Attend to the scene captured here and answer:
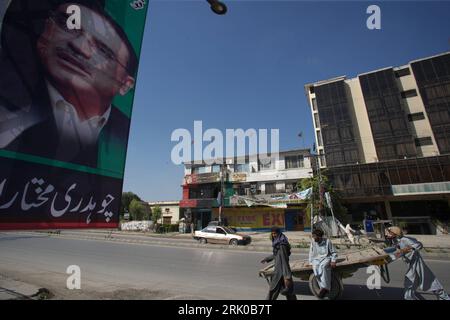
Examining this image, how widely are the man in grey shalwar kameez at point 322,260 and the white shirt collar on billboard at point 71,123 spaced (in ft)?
16.2

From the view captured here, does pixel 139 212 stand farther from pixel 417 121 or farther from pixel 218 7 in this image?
pixel 218 7

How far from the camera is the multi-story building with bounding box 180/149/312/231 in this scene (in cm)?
3209

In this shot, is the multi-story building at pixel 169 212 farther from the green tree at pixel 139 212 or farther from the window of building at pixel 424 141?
the window of building at pixel 424 141

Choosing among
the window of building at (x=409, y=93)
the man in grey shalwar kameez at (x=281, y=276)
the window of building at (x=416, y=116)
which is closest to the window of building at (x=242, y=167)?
the window of building at (x=416, y=116)

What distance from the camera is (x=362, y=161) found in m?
32.3

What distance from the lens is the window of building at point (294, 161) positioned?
33.5 m

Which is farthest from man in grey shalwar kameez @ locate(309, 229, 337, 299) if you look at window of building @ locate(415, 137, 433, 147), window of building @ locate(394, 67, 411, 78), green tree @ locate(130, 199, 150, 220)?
green tree @ locate(130, 199, 150, 220)

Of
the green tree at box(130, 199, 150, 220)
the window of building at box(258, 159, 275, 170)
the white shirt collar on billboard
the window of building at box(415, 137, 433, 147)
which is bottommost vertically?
the white shirt collar on billboard

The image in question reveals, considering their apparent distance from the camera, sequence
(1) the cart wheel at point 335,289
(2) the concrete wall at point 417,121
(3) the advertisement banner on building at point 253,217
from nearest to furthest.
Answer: (1) the cart wheel at point 335,289 < (2) the concrete wall at point 417,121 < (3) the advertisement banner on building at point 253,217

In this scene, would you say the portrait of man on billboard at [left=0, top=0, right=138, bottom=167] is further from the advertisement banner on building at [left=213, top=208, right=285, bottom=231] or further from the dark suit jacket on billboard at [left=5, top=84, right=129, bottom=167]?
the advertisement banner on building at [left=213, top=208, right=285, bottom=231]

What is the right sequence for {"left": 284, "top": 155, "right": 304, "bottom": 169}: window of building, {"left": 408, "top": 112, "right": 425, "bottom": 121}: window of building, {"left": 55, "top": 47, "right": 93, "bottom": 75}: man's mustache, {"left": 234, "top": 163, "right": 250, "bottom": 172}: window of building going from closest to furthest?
{"left": 55, "top": 47, "right": 93, "bottom": 75}: man's mustache
{"left": 408, "top": 112, "right": 425, "bottom": 121}: window of building
{"left": 284, "top": 155, "right": 304, "bottom": 169}: window of building
{"left": 234, "top": 163, "right": 250, "bottom": 172}: window of building

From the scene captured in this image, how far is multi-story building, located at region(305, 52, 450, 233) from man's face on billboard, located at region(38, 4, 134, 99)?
26970 millimetres

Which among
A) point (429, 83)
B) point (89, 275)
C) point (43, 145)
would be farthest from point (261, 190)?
point (43, 145)
